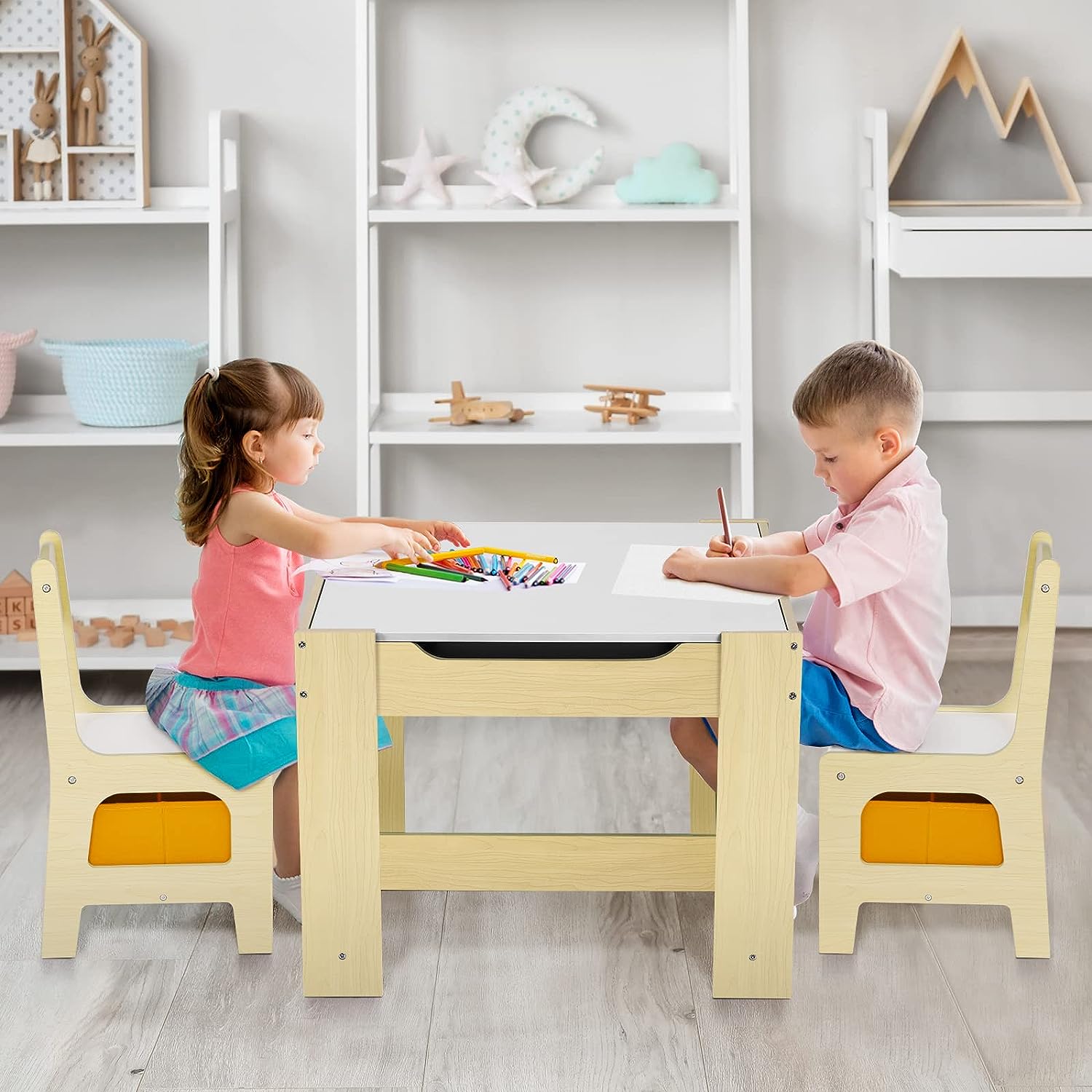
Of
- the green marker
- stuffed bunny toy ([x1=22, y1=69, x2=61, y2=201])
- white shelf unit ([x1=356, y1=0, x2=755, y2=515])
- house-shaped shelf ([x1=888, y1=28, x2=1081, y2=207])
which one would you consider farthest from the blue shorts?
stuffed bunny toy ([x1=22, y1=69, x2=61, y2=201])

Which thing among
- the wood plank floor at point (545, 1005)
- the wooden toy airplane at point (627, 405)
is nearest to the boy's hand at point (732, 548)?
the wood plank floor at point (545, 1005)

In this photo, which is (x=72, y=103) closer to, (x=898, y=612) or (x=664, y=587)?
(x=664, y=587)

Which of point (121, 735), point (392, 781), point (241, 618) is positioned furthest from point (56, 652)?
point (392, 781)

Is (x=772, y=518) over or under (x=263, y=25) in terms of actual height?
under

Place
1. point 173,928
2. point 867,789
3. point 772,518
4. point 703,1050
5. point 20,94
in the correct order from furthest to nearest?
point 772,518 → point 20,94 → point 173,928 → point 867,789 → point 703,1050

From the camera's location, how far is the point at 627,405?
301 centimetres

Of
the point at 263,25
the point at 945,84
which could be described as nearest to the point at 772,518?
the point at 945,84

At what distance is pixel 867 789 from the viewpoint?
1813 millimetres

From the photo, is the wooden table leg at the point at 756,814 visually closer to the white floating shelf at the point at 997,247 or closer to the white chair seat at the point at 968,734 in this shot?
the white chair seat at the point at 968,734

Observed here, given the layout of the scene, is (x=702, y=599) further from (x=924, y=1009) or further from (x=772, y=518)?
(x=772, y=518)

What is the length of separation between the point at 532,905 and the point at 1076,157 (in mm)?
2101

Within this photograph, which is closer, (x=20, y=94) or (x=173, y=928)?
(x=173, y=928)

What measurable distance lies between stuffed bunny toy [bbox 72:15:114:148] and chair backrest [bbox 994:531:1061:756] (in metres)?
2.18

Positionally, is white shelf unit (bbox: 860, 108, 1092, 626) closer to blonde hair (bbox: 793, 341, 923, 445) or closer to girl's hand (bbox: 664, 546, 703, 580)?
blonde hair (bbox: 793, 341, 923, 445)
